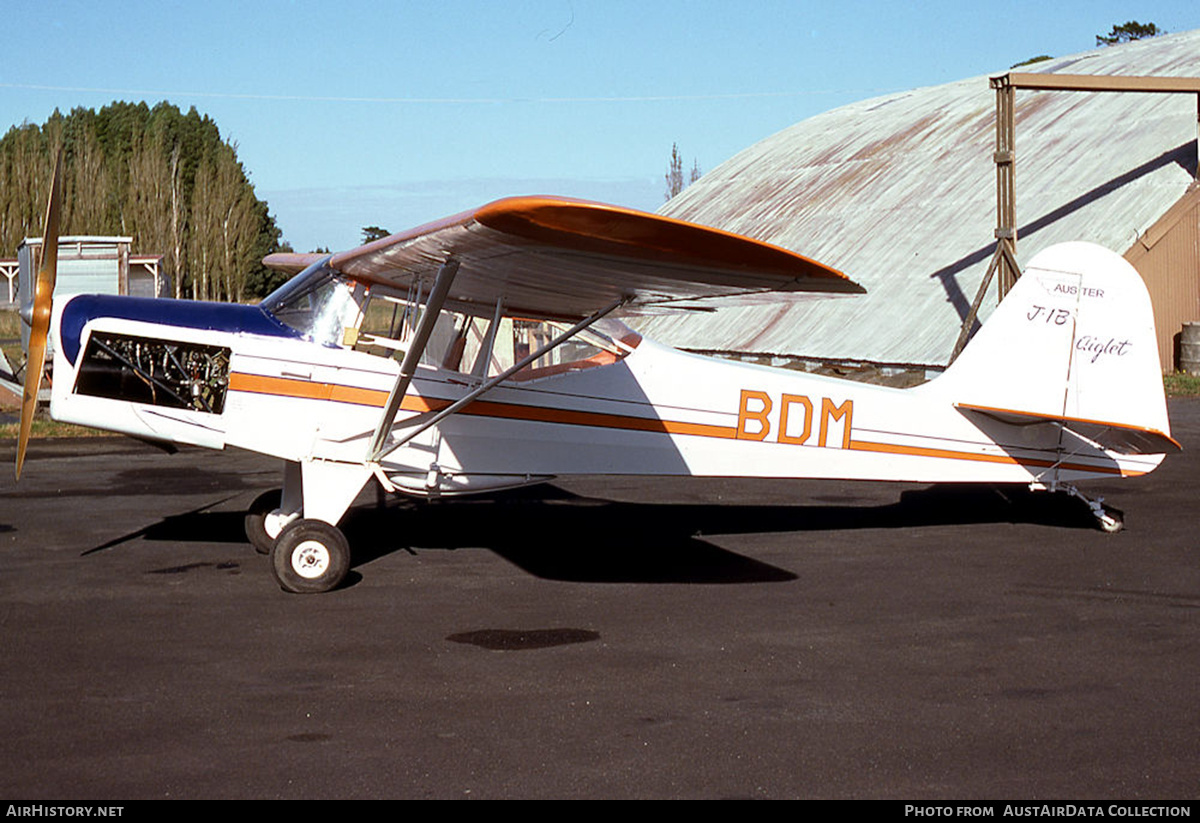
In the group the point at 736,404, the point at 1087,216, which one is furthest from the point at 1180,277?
the point at 736,404

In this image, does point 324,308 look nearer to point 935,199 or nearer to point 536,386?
point 536,386

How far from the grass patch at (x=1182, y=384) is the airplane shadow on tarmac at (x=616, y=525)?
34.4ft

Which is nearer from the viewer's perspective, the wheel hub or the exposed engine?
the wheel hub

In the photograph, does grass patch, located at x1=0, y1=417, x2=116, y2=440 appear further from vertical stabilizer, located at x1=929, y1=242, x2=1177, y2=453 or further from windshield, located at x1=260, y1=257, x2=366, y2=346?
vertical stabilizer, located at x1=929, y1=242, x2=1177, y2=453

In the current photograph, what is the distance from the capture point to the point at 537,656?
6184 millimetres

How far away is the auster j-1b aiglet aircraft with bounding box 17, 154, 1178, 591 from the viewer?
758cm

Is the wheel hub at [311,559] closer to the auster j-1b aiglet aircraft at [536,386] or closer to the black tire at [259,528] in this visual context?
Result: the auster j-1b aiglet aircraft at [536,386]

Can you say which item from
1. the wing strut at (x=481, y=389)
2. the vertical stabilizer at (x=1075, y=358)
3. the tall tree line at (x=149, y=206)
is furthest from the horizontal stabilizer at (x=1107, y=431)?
the tall tree line at (x=149, y=206)

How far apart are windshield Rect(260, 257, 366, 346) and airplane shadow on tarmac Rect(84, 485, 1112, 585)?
5.68 ft

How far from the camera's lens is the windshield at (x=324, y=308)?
8.08 meters

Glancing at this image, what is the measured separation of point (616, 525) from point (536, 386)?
2198 millimetres

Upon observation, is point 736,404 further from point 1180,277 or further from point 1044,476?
point 1180,277

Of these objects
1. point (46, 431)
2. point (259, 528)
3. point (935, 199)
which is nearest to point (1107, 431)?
point (259, 528)

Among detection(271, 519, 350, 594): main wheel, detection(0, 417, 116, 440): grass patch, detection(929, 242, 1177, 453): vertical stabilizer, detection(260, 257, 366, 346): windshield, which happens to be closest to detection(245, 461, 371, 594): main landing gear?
detection(271, 519, 350, 594): main wheel
